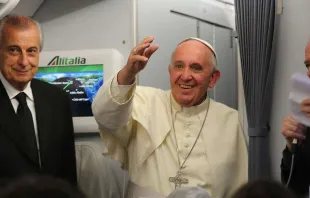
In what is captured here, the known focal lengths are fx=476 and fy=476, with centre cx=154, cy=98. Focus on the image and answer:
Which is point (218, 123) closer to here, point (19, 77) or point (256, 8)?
point (256, 8)

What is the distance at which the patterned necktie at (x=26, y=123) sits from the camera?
147 centimetres

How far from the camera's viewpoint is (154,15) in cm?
219

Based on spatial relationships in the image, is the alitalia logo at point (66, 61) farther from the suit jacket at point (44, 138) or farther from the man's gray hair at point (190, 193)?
the man's gray hair at point (190, 193)

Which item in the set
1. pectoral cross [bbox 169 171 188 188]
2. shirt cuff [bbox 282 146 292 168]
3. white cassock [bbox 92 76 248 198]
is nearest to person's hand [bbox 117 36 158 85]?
white cassock [bbox 92 76 248 198]

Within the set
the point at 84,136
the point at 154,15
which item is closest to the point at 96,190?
the point at 84,136

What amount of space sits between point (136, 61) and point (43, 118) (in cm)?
36

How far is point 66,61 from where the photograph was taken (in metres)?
2.08

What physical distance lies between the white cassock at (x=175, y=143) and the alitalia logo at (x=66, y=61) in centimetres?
41

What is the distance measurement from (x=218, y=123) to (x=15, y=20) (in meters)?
0.78

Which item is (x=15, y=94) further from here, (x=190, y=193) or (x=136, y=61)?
(x=190, y=193)

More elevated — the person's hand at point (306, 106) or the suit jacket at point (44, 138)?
the person's hand at point (306, 106)

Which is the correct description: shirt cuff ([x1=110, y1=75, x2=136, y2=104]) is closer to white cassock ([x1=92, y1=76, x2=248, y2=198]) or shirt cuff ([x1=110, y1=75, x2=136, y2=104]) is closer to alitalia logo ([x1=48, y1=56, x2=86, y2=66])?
white cassock ([x1=92, y1=76, x2=248, y2=198])

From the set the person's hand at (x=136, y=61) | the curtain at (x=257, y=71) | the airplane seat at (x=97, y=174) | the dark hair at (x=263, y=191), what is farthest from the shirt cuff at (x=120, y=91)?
the dark hair at (x=263, y=191)

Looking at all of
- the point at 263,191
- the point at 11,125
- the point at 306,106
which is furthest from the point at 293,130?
the point at 11,125
